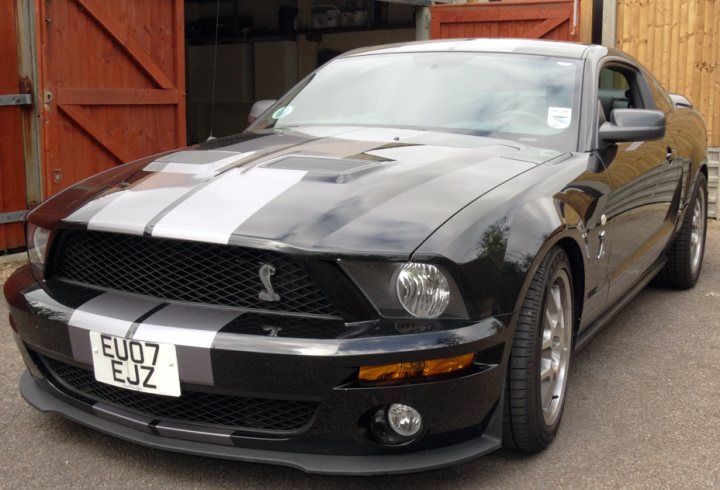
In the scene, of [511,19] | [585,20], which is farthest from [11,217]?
[585,20]

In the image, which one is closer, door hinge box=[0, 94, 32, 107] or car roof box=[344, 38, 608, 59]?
car roof box=[344, 38, 608, 59]

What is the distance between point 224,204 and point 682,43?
748 centimetres

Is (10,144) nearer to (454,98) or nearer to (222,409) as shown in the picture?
(454,98)

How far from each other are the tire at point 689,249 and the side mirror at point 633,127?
179 cm

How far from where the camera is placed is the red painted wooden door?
6.07m

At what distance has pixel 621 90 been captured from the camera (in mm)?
4879

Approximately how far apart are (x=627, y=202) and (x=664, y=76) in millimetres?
5747

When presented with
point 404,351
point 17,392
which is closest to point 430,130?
point 404,351

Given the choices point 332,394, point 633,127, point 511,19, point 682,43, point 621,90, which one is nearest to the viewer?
point 332,394

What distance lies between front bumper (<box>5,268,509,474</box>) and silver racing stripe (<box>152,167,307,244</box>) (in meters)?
0.24

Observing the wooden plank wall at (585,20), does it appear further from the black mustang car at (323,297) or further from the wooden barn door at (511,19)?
the black mustang car at (323,297)

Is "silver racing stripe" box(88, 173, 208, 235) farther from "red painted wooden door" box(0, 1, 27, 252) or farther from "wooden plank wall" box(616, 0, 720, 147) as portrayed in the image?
"wooden plank wall" box(616, 0, 720, 147)

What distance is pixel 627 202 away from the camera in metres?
3.82

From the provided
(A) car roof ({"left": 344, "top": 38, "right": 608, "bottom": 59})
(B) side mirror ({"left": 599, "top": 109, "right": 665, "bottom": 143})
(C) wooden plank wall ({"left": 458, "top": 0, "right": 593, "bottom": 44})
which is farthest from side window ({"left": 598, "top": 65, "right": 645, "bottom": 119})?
(C) wooden plank wall ({"left": 458, "top": 0, "right": 593, "bottom": 44})
